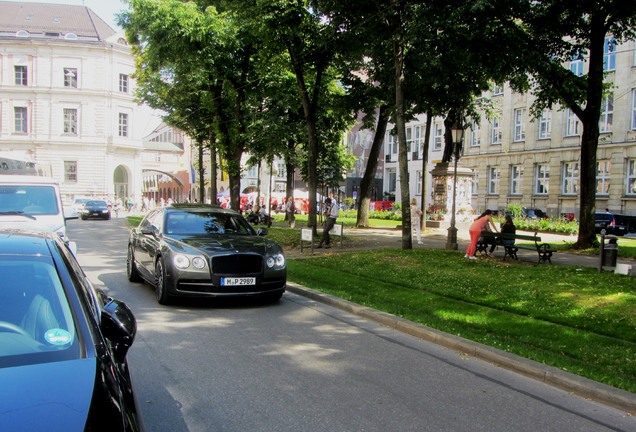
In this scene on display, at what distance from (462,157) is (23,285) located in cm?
5061

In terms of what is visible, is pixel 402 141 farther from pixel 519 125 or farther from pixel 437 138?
pixel 437 138

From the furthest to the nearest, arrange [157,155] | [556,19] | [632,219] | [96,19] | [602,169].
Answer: [157,155], [96,19], [602,169], [632,219], [556,19]

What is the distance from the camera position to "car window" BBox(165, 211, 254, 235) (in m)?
9.71

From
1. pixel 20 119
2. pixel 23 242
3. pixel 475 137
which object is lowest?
pixel 23 242

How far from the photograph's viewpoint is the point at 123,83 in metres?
67.3

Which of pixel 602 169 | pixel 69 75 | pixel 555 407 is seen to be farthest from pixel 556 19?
pixel 69 75

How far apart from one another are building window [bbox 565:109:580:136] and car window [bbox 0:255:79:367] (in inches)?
1716

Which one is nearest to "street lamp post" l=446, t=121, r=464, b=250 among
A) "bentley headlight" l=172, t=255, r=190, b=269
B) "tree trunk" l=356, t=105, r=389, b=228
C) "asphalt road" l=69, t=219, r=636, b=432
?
"tree trunk" l=356, t=105, r=389, b=228

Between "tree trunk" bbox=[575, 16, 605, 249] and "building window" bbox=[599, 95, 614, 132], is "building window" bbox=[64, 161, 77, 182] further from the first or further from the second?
"tree trunk" bbox=[575, 16, 605, 249]

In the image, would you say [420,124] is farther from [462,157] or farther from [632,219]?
[632,219]

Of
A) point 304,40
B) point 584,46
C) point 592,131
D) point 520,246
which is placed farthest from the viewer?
point 304,40

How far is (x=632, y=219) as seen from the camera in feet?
108

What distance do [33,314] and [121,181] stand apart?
72.2m

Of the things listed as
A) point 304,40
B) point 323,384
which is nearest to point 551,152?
point 304,40
